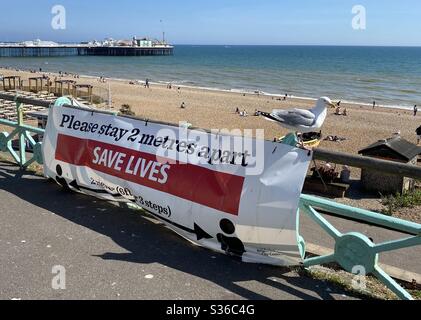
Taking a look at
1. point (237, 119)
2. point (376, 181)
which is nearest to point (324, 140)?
point (237, 119)

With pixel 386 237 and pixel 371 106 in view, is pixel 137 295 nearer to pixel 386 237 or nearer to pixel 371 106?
pixel 386 237

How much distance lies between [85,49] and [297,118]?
158963 mm

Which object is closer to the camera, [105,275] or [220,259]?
[105,275]

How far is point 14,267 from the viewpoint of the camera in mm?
4031

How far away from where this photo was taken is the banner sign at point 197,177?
13.3 feet

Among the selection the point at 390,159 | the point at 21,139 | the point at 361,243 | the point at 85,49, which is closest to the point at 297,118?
the point at 361,243

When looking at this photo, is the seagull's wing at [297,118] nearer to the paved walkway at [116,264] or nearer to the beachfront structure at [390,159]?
the paved walkway at [116,264]

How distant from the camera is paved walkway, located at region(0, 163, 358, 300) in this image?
12.2 feet

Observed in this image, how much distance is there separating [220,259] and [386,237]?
2.40 meters

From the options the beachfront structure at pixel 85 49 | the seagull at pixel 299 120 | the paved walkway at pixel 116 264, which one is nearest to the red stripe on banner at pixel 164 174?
the paved walkway at pixel 116 264

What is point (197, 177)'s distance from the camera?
4.51m

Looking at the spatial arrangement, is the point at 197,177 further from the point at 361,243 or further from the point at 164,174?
the point at 361,243

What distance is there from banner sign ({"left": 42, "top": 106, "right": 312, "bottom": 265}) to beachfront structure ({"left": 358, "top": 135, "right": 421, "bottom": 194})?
731 cm

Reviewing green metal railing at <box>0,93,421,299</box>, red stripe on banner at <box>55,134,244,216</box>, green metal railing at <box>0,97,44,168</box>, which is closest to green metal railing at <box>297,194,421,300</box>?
green metal railing at <box>0,93,421,299</box>
